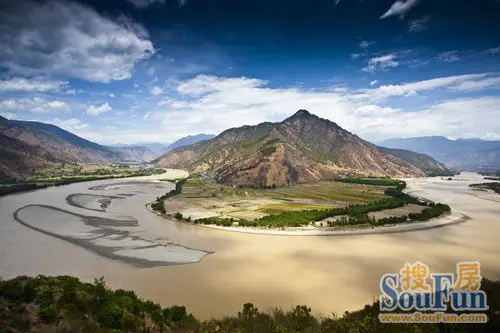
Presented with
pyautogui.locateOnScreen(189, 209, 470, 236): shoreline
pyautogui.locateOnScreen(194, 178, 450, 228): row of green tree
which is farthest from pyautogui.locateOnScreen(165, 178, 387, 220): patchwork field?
pyautogui.locateOnScreen(189, 209, 470, 236): shoreline

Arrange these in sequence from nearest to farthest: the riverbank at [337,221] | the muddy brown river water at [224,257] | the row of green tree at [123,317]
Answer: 1. the row of green tree at [123,317]
2. the muddy brown river water at [224,257]
3. the riverbank at [337,221]

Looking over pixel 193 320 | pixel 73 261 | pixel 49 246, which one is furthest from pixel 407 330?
pixel 49 246

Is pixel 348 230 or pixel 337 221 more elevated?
pixel 337 221

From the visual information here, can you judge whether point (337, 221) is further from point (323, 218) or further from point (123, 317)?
point (123, 317)

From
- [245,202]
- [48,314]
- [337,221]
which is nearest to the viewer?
[48,314]

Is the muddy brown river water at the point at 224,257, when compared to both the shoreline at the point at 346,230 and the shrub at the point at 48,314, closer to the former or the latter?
the shoreline at the point at 346,230

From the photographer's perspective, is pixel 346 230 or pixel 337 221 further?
pixel 337 221

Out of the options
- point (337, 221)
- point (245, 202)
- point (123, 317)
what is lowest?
point (245, 202)

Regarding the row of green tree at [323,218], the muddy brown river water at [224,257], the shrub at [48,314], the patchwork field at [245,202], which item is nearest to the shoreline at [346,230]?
the row of green tree at [323,218]

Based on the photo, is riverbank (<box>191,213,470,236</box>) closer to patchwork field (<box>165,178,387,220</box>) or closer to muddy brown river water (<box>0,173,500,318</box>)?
muddy brown river water (<box>0,173,500,318</box>)

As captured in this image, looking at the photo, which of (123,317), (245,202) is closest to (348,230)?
(245,202)
